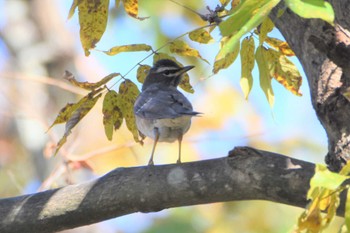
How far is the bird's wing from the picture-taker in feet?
15.7

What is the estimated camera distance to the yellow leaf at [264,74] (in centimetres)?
314

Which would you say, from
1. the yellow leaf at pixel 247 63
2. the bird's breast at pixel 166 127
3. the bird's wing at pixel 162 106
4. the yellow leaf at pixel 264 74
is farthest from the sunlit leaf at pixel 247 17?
the bird's breast at pixel 166 127

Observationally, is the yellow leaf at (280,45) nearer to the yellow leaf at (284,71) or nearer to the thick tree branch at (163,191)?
the yellow leaf at (284,71)

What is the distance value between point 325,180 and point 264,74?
1.22m

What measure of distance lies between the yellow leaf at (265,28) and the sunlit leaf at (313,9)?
87 cm

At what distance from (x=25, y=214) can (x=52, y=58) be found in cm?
651

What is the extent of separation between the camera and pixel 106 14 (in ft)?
10.5

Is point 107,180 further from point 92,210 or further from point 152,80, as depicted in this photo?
point 152,80

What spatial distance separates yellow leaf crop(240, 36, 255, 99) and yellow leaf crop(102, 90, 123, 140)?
2.11 ft

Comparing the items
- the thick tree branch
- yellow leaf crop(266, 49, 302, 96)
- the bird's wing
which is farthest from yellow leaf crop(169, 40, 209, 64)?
the bird's wing

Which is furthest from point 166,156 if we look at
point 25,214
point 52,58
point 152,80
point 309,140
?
point 25,214

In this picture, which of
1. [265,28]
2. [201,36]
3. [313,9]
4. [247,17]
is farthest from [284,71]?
[313,9]

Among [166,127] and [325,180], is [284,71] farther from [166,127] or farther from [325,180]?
[166,127]

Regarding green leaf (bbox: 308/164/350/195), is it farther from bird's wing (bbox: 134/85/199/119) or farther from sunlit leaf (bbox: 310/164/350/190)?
bird's wing (bbox: 134/85/199/119)
